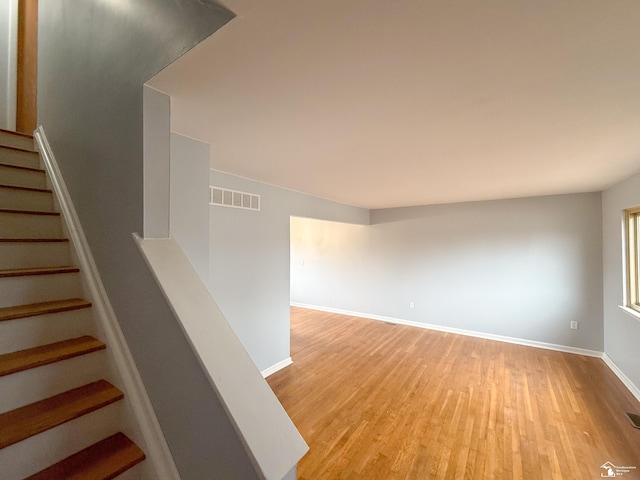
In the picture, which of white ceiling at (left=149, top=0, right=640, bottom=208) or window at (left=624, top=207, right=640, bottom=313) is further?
window at (left=624, top=207, right=640, bottom=313)

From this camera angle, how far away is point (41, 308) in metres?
1.16

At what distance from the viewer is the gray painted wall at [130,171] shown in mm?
853

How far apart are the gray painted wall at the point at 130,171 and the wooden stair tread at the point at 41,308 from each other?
0.17 m

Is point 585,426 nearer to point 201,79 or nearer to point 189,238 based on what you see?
point 189,238

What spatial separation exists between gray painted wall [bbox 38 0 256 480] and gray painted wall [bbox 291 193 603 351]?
4671 mm

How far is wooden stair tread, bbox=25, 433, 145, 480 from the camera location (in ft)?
2.84

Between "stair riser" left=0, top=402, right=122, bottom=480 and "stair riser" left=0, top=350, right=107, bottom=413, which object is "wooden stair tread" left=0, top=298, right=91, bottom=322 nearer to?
"stair riser" left=0, top=350, right=107, bottom=413

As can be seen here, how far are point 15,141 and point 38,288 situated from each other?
146 cm

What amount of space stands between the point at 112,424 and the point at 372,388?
8.11 ft

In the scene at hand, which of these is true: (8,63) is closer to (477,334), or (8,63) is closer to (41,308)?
(41,308)

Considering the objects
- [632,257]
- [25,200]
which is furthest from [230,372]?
[632,257]

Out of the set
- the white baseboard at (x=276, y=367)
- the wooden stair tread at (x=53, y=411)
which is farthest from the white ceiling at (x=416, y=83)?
the white baseboard at (x=276, y=367)

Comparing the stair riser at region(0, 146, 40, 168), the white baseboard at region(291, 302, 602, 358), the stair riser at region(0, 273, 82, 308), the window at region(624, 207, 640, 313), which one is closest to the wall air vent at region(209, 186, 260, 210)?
the stair riser at region(0, 146, 40, 168)

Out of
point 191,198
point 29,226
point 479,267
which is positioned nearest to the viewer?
point 29,226
